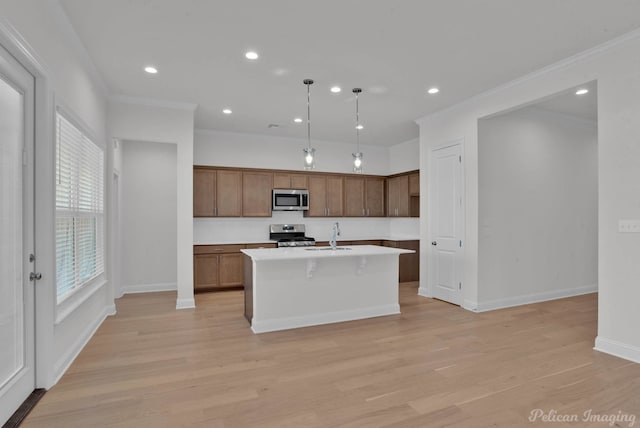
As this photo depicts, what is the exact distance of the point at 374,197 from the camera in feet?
24.4

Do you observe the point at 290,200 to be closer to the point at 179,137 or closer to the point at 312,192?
the point at 312,192

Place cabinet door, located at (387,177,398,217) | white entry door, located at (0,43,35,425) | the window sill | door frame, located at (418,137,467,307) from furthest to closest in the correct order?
1. cabinet door, located at (387,177,398,217)
2. door frame, located at (418,137,467,307)
3. the window sill
4. white entry door, located at (0,43,35,425)

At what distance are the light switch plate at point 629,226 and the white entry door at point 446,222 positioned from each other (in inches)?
72.1

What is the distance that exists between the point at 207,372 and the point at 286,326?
4.06 ft

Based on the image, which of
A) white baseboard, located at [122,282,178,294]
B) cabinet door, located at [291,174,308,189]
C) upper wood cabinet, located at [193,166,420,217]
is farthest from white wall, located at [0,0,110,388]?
cabinet door, located at [291,174,308,189]

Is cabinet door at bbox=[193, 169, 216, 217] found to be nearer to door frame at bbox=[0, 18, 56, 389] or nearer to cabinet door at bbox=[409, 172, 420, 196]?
door frame at bbox=[0, 18, 56, 389]

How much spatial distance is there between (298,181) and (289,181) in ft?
0.59

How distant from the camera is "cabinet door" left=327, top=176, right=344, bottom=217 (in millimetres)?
7074

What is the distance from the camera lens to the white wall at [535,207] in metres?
4.69

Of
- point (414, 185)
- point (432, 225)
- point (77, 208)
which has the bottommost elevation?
point (432, 225)

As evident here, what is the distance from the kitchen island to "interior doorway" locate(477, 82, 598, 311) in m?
1.31

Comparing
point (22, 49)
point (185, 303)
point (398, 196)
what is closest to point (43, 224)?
point (22, 49)

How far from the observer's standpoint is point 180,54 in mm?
3414

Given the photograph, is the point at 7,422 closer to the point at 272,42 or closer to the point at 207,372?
the point at 207,372
